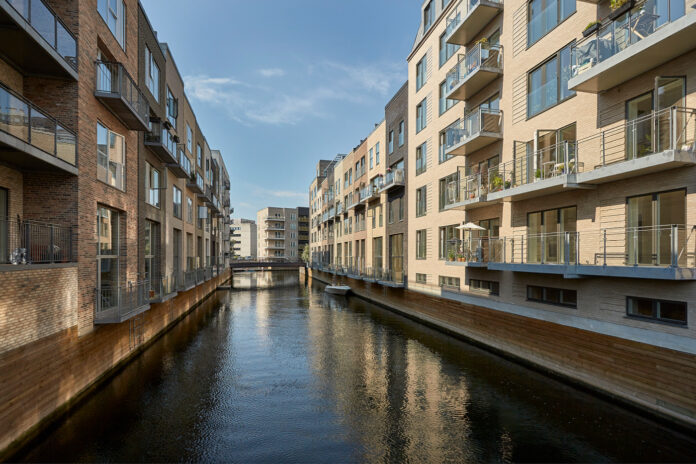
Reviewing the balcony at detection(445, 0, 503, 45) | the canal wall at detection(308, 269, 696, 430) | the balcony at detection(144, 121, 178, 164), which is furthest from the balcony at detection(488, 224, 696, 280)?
the balcony at detection(144, 121, 178, 164)

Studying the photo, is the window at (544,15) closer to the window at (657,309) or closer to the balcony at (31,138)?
the window at (657,309)

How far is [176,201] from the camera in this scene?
69.8ft

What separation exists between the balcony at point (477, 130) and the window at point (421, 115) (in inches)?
207

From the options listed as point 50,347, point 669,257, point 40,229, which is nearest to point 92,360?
point 50,347

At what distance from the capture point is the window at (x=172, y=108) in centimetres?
1991

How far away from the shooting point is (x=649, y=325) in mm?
8312

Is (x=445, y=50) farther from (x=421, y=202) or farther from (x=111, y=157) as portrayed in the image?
(x=111, y=157)

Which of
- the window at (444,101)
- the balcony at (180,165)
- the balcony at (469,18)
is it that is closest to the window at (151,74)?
the balcony at (180,165)

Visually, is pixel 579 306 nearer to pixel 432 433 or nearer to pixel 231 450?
pixel 432 433

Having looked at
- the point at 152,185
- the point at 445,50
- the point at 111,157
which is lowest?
the point at 152,185

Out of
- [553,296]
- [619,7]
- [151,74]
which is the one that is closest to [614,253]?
[553,296]

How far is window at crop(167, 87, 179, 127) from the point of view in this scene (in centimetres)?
1991

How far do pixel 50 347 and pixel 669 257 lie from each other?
1314 centimetres

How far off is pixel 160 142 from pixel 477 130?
12.9 meters
